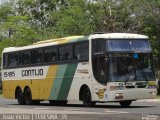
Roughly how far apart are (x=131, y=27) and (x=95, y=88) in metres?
24.4

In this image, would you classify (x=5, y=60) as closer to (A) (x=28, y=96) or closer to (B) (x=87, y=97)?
(A) (x=28, y=96)

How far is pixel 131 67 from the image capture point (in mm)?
25031

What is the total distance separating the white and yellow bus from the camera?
2483cm

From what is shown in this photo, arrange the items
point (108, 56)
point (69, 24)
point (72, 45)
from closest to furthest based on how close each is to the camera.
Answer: point (108, 56), point (72, 45), point (69, 24)

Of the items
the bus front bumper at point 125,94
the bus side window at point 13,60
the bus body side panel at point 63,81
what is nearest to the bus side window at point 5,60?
the bus side window at point 13,60

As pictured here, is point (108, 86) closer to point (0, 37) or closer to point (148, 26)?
point (148, 26)

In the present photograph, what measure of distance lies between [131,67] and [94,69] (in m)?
1.74

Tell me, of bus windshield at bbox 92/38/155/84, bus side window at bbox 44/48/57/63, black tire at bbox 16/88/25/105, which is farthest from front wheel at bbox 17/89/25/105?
bus windshield at bbox 92/38/155/84

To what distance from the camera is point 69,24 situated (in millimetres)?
51812

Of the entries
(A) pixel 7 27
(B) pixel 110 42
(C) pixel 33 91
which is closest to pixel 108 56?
(B) pixel 110 42

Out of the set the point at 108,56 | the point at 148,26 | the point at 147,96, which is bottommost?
the point at 147,96

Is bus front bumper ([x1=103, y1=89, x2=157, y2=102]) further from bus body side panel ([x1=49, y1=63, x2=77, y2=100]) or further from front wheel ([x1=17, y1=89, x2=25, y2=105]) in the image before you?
front wheel ([x1=17, y1=89, x2=25, y2=105])

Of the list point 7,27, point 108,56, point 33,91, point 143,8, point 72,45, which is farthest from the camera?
point 7,27

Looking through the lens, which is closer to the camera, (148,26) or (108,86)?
(108,86)
